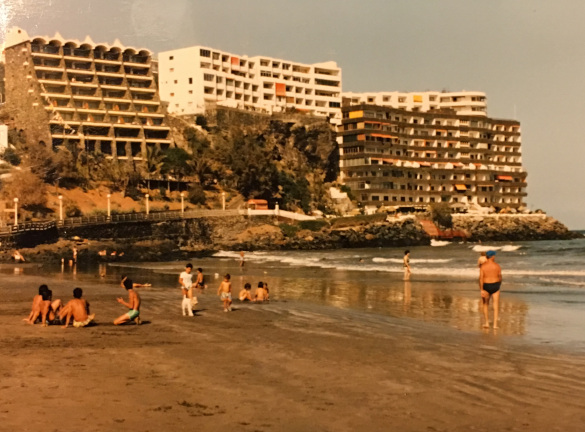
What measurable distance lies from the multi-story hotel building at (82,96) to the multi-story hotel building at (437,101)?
54660mm

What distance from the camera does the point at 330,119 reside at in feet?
387

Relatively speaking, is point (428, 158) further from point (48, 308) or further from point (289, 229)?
point (48, 308)

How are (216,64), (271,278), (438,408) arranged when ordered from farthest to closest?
(216,64), (271,278), (438,408)

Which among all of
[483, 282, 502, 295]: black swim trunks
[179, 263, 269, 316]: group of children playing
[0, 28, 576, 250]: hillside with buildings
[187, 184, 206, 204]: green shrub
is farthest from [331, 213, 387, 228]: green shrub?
[483, 282, 502, 295]: black swim trunks

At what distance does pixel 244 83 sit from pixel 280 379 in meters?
101

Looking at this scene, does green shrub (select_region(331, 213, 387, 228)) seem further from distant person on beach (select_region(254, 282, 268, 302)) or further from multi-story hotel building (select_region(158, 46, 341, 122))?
distant person on beach (select_region(254, 282, 268, 302))

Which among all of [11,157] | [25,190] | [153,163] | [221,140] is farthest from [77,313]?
[221,140]

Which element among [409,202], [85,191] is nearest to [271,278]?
[85,191]

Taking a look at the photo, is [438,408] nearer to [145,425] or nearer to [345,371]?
[345,371]

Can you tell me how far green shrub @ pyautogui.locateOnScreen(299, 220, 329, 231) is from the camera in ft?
282

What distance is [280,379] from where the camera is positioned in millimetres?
10234

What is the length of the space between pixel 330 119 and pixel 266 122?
16427 millimetres

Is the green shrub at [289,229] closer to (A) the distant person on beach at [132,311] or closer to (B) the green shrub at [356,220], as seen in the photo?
(B) the green shrub at [356,220]

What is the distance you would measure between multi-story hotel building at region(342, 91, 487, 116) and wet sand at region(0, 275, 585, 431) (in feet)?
404
